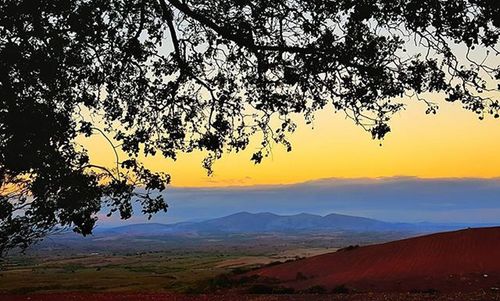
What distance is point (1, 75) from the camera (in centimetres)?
1345

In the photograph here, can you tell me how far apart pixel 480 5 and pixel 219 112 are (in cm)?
794

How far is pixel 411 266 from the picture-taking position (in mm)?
45094

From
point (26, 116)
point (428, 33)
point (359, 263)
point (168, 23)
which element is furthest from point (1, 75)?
point (359, 263)

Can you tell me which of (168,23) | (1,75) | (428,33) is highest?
(168,23)

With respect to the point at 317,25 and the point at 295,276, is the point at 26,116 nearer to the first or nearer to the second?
the point at 317,25

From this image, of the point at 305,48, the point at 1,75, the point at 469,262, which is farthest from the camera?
the point at 469,262

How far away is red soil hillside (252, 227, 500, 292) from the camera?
3800 centimetres

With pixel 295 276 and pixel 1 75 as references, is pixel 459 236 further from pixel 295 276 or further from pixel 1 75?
pixel 1 75

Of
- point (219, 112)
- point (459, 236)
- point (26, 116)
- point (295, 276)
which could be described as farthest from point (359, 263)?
point (26, 116)

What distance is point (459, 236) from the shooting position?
51.5 metres

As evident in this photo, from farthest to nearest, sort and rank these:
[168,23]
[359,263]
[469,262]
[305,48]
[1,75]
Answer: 1. [359,263]
2. [469,262]
3. [168,23]
4. [305,48]
5. [1,75]

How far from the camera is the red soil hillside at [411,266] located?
38000 millimetres

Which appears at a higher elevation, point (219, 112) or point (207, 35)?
point (207, 35)

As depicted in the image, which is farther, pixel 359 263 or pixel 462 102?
pixel 359 263
